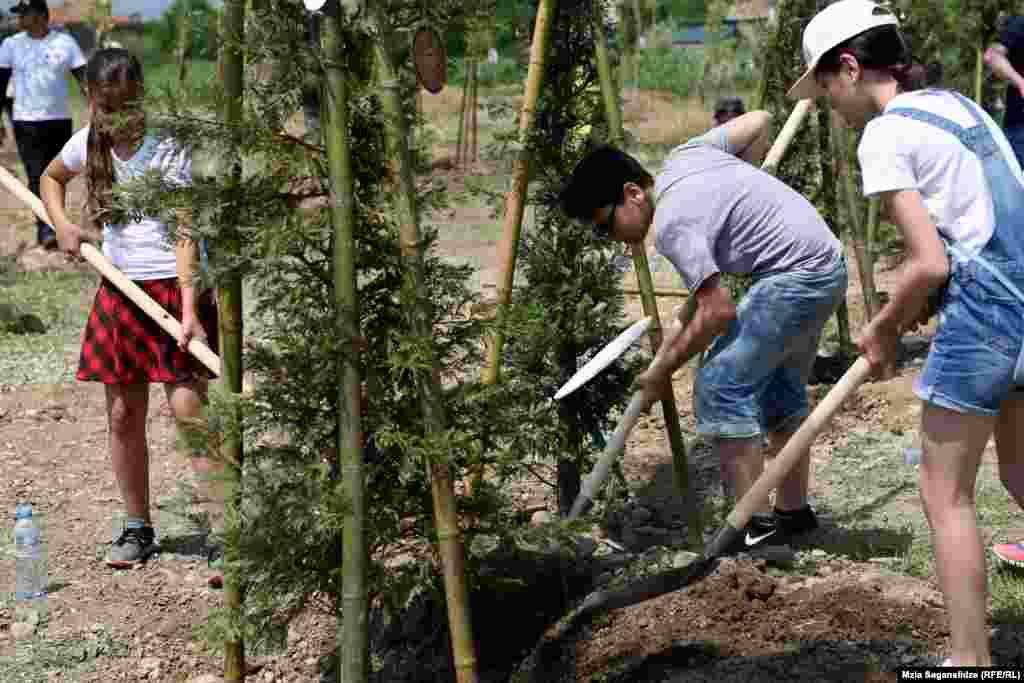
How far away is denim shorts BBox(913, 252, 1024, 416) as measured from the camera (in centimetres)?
292

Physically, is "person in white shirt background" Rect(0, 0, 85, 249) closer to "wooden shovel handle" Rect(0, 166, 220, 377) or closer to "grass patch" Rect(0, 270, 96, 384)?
"grass patch" Rect(0, 270, 96, 384)

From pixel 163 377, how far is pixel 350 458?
1.84 m

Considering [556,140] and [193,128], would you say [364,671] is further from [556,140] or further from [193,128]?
[556,140]

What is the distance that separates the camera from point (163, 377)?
15.0ft

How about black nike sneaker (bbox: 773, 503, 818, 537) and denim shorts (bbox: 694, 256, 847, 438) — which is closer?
denim shorts (bbox: 694, 256, 847, 438)

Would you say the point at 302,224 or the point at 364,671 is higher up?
the point at 302,224

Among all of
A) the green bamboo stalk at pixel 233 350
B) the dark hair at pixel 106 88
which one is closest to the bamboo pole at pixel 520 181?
the green bamboo stalk at pixel 233 350

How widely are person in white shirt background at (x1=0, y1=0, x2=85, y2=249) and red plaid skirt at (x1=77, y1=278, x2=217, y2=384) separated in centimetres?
615

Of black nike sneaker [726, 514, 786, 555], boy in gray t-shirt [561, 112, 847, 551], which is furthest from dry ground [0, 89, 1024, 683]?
boy in gray t-shirt [561, 112, 847, 551]

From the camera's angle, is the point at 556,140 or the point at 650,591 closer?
the point at 650,591

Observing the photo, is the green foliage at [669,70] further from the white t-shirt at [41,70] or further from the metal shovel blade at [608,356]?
the metal shovel blade at [608,356]

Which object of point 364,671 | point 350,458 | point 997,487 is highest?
point 350,458

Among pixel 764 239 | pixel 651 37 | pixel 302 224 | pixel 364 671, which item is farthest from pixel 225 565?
pixel 651 37

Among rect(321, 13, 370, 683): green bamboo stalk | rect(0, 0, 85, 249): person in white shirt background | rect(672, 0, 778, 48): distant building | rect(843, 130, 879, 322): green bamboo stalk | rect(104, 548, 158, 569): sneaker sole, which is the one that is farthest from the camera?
rect(0, 0, 85, 249): person in white shirt background
